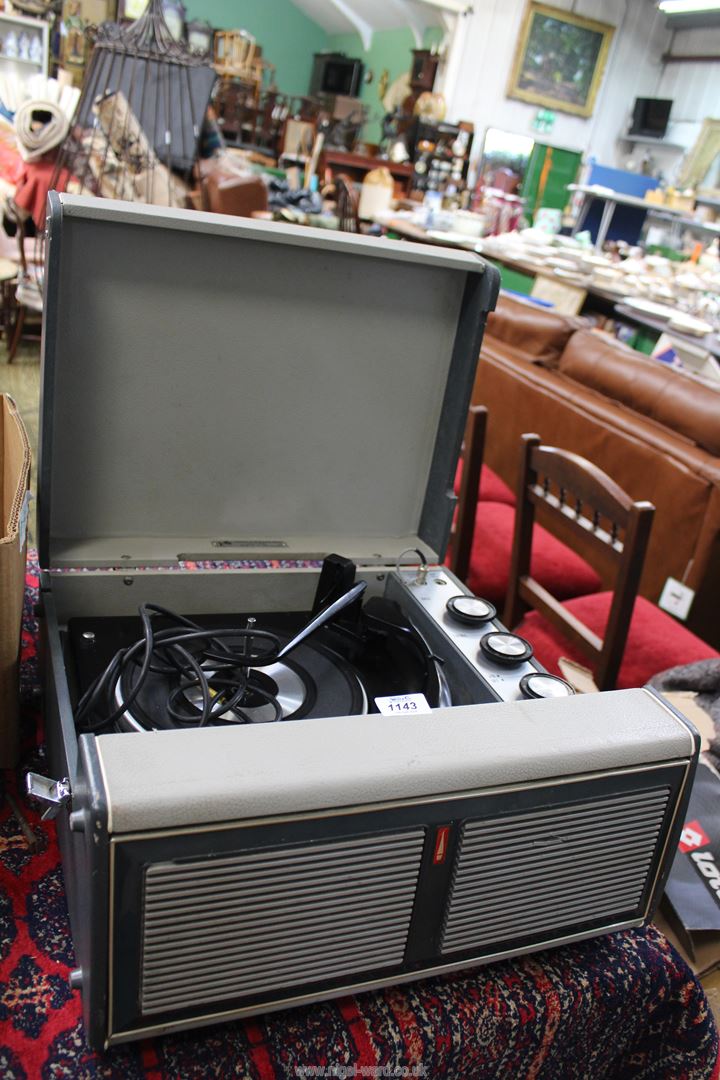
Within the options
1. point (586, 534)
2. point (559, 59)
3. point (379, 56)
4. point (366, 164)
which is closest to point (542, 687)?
point (586, 534)

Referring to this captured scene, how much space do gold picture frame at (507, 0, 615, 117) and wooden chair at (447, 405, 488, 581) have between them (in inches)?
301

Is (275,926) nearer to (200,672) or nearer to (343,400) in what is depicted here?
(200,672)

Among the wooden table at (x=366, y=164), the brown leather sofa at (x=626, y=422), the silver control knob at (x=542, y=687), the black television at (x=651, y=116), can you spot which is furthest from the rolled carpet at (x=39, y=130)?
the black television at (x=651, y=116)

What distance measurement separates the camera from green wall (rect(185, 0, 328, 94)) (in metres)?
9.37

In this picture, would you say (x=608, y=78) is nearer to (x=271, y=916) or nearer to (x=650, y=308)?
(x=650, y=308)

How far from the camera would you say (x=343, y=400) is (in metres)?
0.88

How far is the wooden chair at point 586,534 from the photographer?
1.37 meters

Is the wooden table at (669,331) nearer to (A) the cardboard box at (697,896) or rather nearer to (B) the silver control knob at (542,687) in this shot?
(A) the cardboard box at (697,896)

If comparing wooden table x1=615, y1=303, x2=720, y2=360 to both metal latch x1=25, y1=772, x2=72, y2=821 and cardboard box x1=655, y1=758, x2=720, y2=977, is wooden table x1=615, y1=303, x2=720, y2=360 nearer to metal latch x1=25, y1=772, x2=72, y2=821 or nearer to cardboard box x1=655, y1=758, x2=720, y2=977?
cardboard box x1=655, y1=758, x2=720, y2=977

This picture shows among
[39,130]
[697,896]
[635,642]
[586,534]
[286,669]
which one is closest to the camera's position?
[286,669]

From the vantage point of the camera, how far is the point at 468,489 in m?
1.73

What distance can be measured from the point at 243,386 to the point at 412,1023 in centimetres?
57

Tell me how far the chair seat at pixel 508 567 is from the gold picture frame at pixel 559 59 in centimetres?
754

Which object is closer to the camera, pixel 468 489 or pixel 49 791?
pixel 49 791
